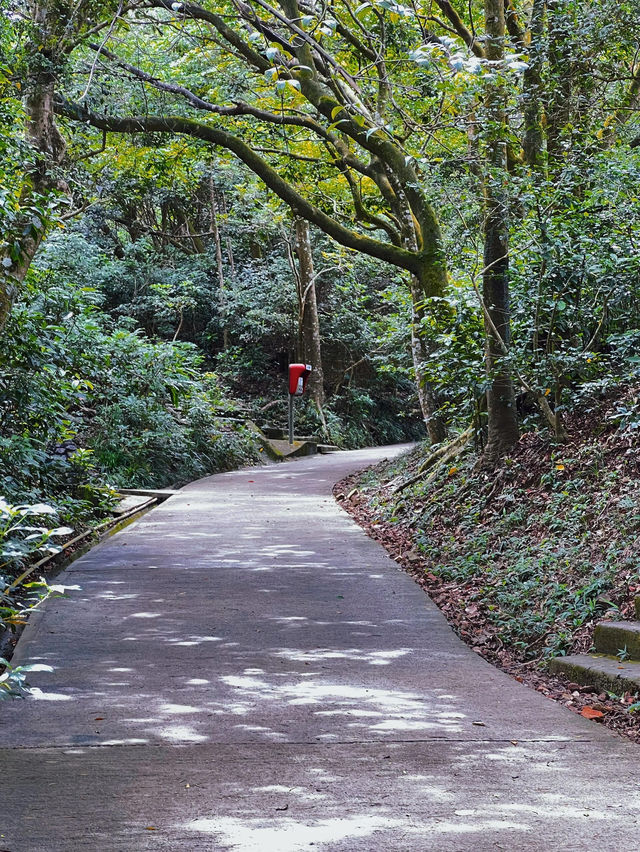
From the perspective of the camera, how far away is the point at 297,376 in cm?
2419

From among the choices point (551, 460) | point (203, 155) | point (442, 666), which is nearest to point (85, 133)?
point (203, 155)

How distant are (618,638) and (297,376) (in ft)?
62.4

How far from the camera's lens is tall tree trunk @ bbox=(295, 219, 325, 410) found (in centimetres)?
2666

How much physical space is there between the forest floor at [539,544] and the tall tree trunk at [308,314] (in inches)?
608

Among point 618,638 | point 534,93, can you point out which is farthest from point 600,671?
point 534,93

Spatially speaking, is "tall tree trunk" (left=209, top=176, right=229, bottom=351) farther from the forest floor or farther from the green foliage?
the forest floor

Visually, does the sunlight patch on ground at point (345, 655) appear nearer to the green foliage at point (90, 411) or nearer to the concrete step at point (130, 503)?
the green foliage at point (90, 411)

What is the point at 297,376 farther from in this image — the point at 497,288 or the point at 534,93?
the point at 534,93

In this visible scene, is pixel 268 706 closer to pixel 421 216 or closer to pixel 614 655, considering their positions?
pixel 614 655

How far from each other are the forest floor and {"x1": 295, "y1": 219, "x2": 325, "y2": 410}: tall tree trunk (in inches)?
608

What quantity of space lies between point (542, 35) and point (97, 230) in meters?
21.1

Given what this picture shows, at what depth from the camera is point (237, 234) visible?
30469mm

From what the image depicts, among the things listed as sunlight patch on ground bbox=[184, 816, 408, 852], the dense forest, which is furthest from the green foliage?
sunlight patch on ground bbox=[184, 816, 408, 852]

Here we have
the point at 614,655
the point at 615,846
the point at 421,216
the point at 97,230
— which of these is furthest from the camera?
the point at 97,230
